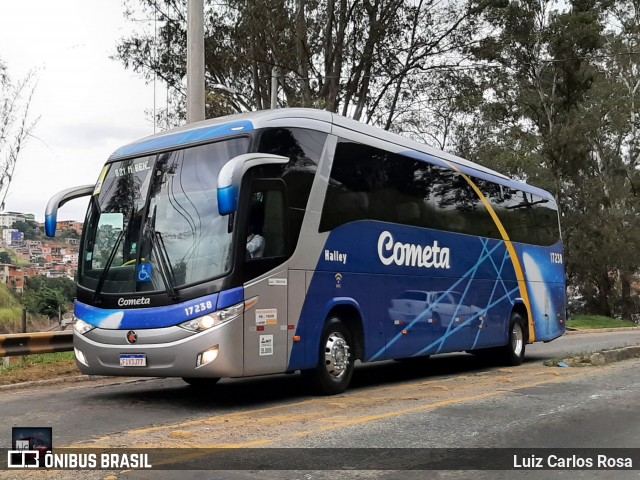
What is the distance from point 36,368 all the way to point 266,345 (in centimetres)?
567

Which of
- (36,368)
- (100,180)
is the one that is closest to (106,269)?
(100,180)

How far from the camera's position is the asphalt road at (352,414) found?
6.84 m

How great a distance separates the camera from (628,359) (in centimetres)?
1524

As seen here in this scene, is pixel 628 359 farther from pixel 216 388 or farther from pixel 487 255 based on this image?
pixel 216 388

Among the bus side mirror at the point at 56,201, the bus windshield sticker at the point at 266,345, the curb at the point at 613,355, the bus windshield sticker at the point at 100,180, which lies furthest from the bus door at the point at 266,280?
the curb at the point at 613,355

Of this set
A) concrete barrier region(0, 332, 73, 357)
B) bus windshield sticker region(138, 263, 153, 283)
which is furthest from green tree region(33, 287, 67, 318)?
bus windshield sticker region(138, 263, 153, 283)

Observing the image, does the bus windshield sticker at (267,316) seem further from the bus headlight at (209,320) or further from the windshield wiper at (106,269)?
the windshield wiper at (106,269)

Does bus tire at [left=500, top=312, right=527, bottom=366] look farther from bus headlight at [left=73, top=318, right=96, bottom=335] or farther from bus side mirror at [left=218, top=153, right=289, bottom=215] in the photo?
bus headlight at [left=73, top=318, right=96, bottom=335]

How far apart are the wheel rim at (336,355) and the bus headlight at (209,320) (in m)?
1.87

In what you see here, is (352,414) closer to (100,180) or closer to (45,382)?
(100,180)

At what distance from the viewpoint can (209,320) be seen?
8453 millimetres

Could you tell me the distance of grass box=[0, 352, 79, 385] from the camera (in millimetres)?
11867

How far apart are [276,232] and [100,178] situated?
2.70 m

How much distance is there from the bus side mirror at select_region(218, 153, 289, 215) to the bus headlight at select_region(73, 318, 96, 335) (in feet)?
7.93
